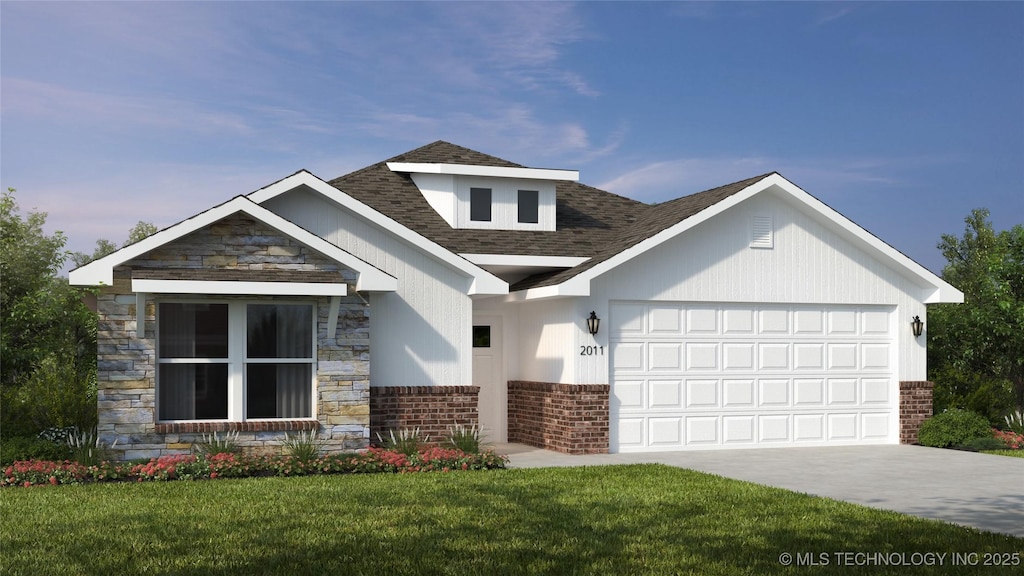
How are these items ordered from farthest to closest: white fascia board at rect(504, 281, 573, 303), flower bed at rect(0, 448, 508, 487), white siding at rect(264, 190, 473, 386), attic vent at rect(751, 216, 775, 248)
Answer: attic vent at rect(751, 216, 775, 248) < white fascia board at rect(504, 281, 573, 303) < white siding at rect(264, 190, 473, 386) < flower bed at rect(0, 448, 508, 487)

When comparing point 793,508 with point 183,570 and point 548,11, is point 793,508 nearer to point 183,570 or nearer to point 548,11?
point 183,570

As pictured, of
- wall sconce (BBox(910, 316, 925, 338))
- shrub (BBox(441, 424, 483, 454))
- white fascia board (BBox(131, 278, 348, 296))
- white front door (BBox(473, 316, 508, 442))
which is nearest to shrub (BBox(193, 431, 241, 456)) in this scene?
white fascia board (BBox(131, 278, 348, 296))

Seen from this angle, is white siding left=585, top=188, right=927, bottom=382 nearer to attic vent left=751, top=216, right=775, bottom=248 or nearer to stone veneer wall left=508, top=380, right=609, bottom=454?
attic vent left=751, top=216, right=775, bottom=248

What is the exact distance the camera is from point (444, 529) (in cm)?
1013

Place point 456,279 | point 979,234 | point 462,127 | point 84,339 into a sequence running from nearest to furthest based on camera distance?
1. point 456,279
2. point 462,127
3. point 84,339
4. point 979,234

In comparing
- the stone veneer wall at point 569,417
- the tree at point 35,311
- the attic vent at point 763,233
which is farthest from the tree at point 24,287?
the attic vent at point 763,233

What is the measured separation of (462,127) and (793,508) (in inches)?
619

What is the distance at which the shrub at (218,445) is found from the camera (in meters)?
15.1

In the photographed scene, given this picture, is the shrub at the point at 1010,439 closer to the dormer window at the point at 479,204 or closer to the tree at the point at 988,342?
the tree at the point at 988,342

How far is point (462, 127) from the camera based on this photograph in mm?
25156

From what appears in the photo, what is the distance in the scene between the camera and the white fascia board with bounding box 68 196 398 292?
48.2 feet

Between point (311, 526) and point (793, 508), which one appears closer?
point (311, 526)

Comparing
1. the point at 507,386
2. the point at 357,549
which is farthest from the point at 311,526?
the point at 507,386

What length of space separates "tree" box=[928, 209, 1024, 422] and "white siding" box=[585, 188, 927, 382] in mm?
2999
